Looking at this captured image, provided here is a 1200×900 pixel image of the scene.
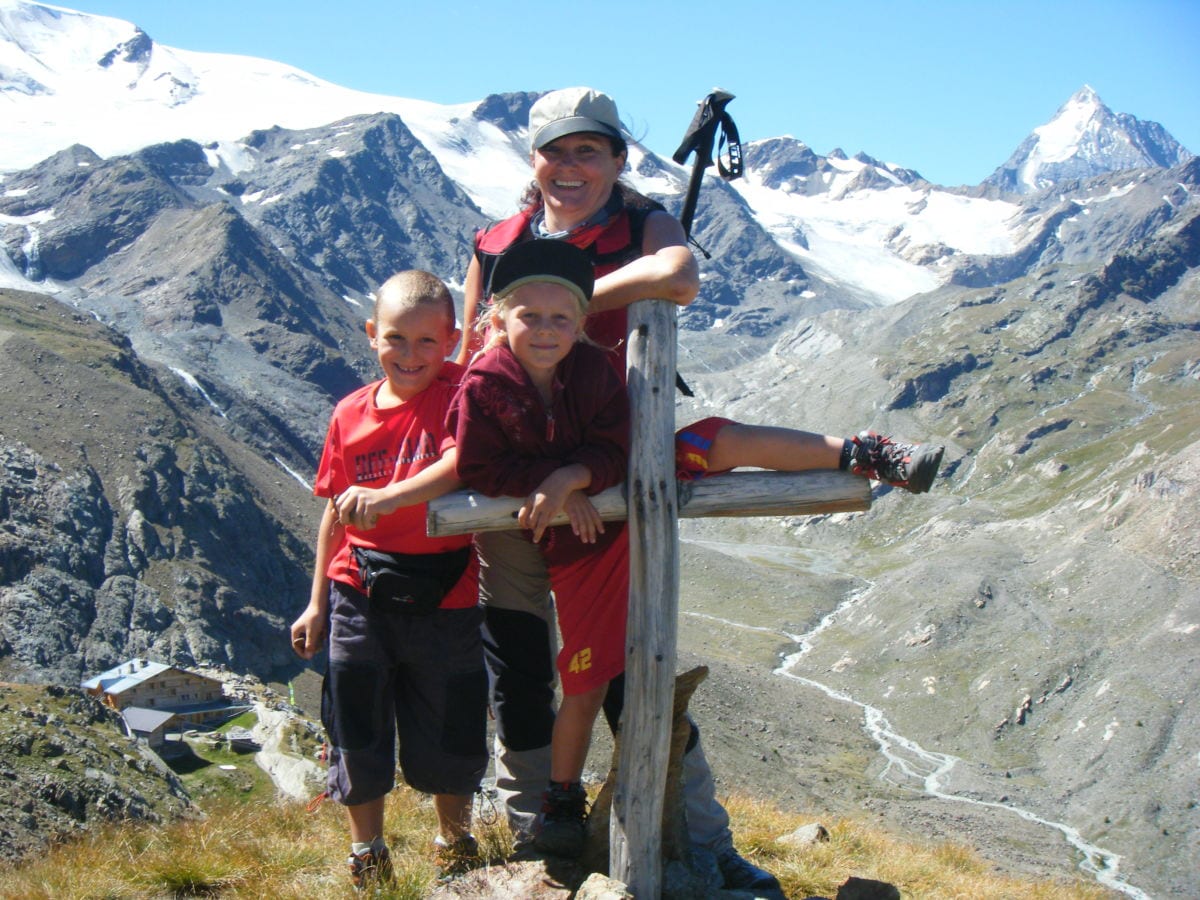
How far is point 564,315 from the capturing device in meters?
5.53

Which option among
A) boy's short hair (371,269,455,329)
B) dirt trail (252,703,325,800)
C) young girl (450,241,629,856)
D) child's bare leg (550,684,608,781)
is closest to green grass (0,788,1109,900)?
child's bare leg (550,684,608,781)

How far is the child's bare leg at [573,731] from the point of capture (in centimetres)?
591

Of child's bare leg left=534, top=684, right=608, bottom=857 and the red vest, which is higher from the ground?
the red vest

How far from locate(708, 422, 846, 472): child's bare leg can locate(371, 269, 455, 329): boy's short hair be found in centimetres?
177

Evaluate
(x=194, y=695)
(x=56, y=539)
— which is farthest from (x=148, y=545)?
(x=194, y=695)

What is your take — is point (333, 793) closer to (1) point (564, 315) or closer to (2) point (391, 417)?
(2) point (391, 417)

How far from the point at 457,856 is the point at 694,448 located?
3.09 metres

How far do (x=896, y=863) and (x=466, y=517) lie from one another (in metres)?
5.83

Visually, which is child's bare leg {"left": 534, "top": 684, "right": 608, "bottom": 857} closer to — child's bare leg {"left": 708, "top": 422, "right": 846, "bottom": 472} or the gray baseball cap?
child's bare leg {"left": 708, "top": 422, "right": 846, "bottom": 472}

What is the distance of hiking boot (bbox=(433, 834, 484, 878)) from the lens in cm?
640

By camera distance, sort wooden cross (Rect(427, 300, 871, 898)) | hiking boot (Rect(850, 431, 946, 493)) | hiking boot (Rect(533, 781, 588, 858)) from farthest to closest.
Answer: hiking boot (Rect(533, 781, 588, 858))
hiking boot (Rect(850, 431, 946, 493))
wooden cross (Rect(427, 300, 871, 898))

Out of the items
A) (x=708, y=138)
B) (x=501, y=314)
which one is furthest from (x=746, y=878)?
(x=708, y=138)

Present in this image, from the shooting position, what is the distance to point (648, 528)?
556 cm

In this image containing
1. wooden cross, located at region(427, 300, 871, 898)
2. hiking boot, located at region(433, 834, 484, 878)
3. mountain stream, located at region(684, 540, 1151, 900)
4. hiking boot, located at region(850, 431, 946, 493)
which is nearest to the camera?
wooden cross, located at region(427, 300, 871, 898)
